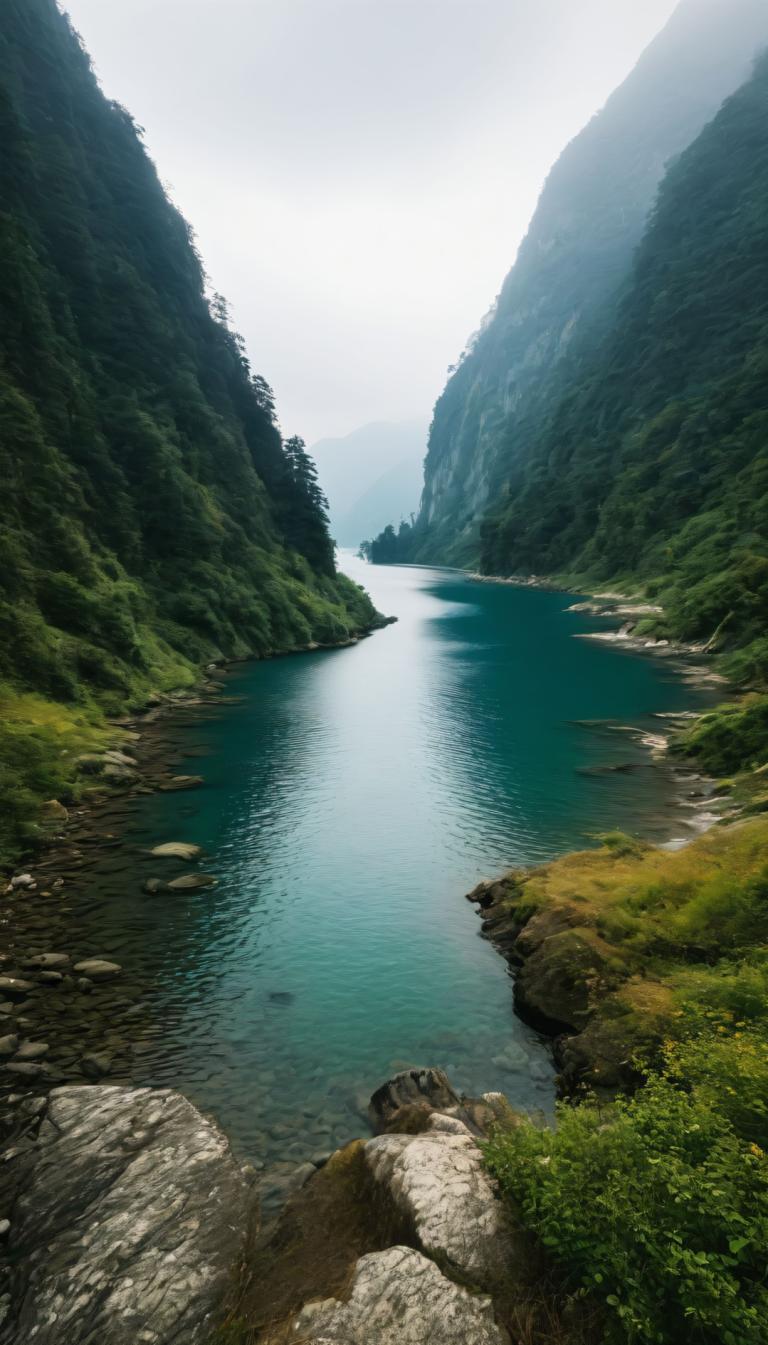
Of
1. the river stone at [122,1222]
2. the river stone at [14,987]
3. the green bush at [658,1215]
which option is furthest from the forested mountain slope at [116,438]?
the green bush at [658,1215]

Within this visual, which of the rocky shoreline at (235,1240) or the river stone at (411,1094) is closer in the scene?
the rocky shoreline at (235,1240)

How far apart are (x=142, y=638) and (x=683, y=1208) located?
49.4m

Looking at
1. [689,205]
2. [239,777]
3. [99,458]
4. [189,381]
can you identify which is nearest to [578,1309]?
[239,777]

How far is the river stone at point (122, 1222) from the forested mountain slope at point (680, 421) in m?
70.0

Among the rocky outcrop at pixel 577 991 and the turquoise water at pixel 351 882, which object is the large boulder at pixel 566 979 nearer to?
the rocky outcrop at pixel 577 991

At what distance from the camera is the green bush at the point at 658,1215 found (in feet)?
20.3

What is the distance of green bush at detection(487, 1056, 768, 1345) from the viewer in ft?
20.3

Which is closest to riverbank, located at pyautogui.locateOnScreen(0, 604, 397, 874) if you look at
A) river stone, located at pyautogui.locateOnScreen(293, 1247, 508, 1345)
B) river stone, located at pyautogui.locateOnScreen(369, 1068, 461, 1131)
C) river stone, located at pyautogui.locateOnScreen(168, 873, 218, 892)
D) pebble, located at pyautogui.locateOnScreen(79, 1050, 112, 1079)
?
river stone, located at pyautogui.locateOnScreen(168, 873, 218, 892)

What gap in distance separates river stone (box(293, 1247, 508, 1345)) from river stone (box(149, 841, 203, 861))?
706 inches

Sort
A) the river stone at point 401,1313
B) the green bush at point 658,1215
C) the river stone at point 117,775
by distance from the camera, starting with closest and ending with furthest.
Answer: the green bush at point 658,1215
the river stone at point 401,1313
the river stone at point 117,775

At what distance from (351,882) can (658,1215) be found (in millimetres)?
17247

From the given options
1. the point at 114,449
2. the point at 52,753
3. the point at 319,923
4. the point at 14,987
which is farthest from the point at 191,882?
the point at 114,449

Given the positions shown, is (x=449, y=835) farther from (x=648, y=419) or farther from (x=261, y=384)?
(x=648, y=419)

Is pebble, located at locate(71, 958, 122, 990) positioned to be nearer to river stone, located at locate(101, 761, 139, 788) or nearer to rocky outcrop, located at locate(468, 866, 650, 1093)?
rocky outcrop, located at locate(468, 866, 650, 1093)
